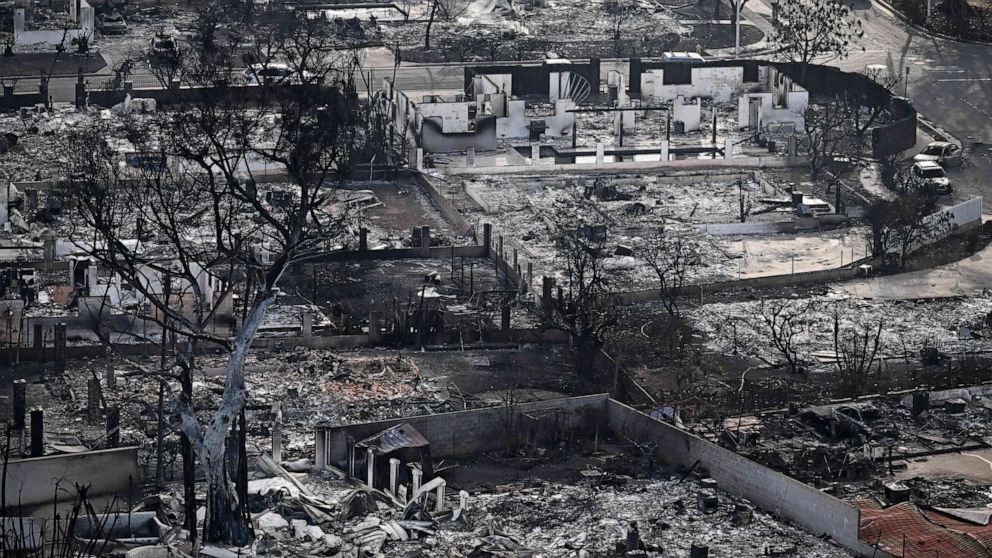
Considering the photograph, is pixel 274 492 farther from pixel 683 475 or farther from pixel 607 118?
pixel 607 118

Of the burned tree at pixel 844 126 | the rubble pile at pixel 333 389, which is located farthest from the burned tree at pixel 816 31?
the rubble pile at pixel 333 389

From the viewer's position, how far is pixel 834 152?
6119cm

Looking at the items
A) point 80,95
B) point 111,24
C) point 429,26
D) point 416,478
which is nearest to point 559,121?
point 80,95

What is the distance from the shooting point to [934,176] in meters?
58.8

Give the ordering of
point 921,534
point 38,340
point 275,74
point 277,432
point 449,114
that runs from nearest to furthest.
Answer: point 921,534
point 277,432
point 38,340
point 449,114
point 275,74

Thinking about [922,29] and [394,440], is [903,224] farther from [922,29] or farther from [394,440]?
[922,29]

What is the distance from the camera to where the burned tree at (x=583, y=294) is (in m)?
43.6

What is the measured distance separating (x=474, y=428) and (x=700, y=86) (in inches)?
1163

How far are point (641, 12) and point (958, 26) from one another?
1100 centimetres

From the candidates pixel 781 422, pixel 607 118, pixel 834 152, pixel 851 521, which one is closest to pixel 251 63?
pixel 607 118

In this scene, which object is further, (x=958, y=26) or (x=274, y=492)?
(x=958, y=26)

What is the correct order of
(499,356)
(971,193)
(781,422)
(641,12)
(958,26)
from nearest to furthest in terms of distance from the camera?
(781,422)
(499,356)
(971,193)
(958,26)
(641,12)

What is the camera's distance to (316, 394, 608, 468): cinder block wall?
38.4 meters

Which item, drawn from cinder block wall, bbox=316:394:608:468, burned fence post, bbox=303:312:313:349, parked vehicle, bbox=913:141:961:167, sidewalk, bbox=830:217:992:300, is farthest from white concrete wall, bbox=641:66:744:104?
cinder block wall, bbox=316:394:608:468
